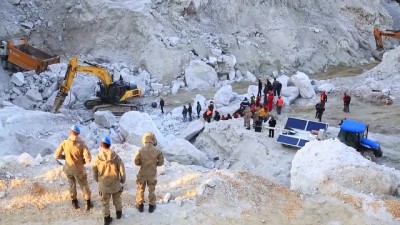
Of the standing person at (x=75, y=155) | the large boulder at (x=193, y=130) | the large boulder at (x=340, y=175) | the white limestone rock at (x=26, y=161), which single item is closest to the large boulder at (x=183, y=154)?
the large boulder at (x=193, y=130)

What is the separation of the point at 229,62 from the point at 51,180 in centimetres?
1728

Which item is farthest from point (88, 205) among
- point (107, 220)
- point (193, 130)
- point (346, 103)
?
point (346, 103)

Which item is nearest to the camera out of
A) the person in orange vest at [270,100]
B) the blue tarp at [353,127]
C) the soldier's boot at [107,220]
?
the soldier's boot at [107,220]

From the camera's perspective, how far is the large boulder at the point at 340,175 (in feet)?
30.6

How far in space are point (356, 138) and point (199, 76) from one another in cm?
1150

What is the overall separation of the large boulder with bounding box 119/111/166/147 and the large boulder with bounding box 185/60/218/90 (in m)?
7.23

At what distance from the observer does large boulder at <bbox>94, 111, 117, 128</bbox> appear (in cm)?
1875

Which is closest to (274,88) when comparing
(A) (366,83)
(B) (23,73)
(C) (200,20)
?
(A) (366,83)

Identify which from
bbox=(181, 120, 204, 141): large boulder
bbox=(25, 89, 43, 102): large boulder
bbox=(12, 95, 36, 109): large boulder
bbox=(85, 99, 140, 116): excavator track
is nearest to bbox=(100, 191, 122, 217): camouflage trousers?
bbox=(181, 120, 204, 141): large boulder

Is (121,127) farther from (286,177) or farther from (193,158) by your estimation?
(286,177)

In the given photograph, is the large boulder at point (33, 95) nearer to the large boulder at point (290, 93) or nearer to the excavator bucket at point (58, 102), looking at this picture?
the excavator bucket at point (58, 102)

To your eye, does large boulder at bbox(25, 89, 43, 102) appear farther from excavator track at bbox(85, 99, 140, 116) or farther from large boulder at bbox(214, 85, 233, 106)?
large boulder at bbox(214, 85, 233, 106)

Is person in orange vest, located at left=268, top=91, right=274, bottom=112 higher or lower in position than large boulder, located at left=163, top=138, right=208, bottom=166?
higher

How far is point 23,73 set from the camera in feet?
73.8
